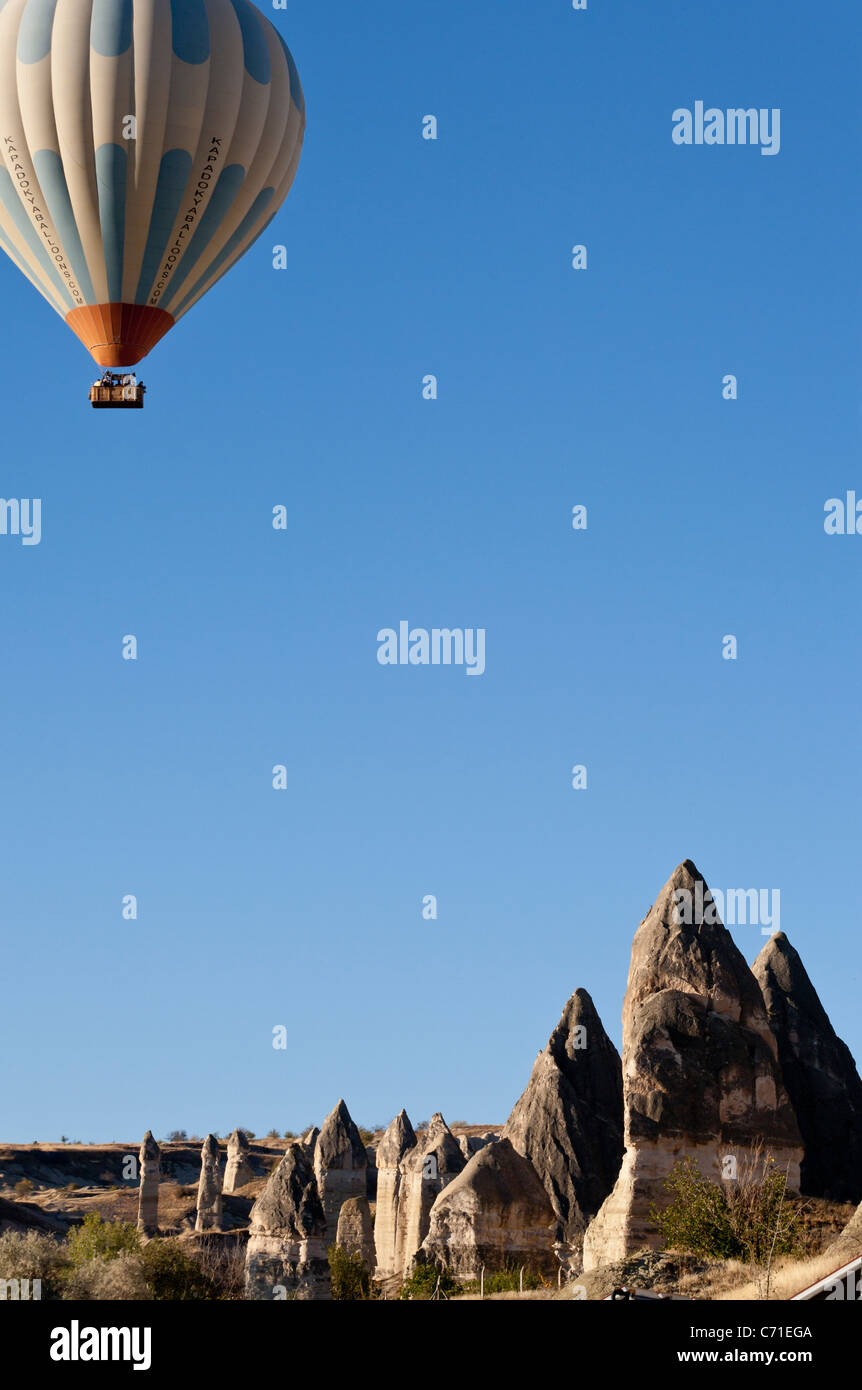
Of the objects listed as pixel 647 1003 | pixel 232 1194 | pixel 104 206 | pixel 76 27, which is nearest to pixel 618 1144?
pixel 647 1003

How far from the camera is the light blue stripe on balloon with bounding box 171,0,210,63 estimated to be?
3516cm

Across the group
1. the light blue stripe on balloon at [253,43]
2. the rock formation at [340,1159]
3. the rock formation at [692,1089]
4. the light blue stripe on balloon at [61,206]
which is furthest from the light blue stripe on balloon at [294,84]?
the rock formation at [340,1159]

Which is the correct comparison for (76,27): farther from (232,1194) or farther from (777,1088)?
(232,1194)

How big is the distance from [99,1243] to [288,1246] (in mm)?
11388

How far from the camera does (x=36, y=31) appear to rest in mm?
35438

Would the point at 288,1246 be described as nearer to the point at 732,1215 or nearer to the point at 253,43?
the point at 732,1215

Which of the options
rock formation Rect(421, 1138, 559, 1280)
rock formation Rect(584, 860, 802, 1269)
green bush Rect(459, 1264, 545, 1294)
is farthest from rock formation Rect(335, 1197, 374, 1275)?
rock formation Rect(584, 860, 802, 1269)

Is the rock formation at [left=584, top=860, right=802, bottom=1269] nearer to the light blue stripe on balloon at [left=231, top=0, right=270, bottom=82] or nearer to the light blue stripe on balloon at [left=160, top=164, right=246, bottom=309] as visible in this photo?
the light blue stripe on balloon at [left=160, top=164, right=246, bottom=309]

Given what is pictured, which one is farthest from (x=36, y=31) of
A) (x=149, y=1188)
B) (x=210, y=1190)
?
(x=210, y=1190)

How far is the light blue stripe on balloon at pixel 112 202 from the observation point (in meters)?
35.0

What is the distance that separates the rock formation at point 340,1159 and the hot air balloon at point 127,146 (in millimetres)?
23391

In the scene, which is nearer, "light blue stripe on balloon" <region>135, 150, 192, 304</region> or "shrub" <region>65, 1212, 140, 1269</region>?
"light blue stripe on balloon" <region>135, 150, 192, 304</region>

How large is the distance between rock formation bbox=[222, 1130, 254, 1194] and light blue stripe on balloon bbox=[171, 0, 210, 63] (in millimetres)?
48481

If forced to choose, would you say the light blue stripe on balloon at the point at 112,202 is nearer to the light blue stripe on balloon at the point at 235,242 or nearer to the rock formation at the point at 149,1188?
the light blue stripe on balloon at the point at 235,242
